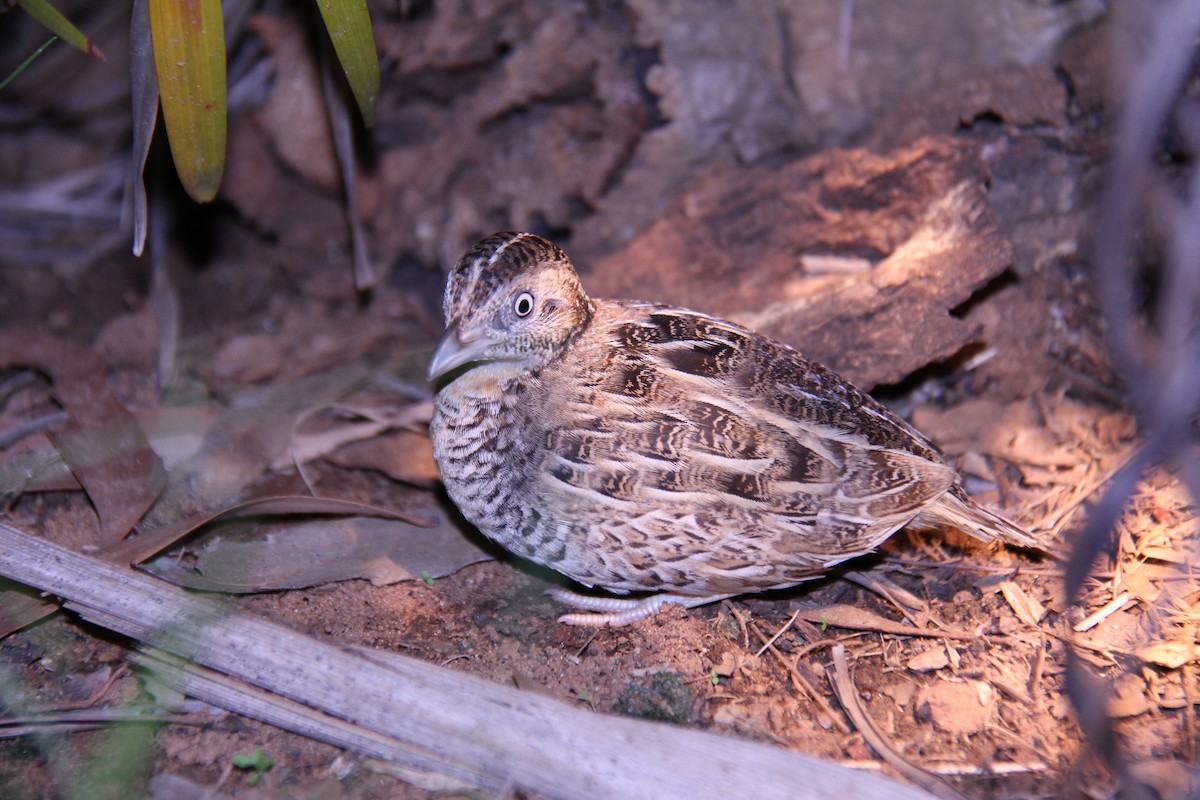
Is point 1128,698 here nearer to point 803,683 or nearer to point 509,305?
point 803,683

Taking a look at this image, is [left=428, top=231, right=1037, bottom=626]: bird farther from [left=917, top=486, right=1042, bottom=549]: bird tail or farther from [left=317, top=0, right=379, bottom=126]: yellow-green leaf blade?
[left=317, top=0, right=379, bottom=126]: yellow-green leaf blade

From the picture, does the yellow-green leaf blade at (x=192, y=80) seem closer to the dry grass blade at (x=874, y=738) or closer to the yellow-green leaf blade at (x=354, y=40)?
the yellow-green leaf blade at (x=354, y=40)

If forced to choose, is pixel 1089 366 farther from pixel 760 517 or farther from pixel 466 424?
pixel 466 424

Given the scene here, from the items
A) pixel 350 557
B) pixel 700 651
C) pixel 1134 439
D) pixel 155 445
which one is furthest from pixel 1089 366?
pixel 155 445

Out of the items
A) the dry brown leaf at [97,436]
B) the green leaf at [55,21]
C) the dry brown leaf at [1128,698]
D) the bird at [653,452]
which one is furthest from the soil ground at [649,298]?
the green leaf at [55,21]

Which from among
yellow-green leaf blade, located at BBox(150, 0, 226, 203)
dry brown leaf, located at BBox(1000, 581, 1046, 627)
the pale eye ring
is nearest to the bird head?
the pale eye ring

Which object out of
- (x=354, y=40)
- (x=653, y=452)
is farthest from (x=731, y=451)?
(x=354, y=40)

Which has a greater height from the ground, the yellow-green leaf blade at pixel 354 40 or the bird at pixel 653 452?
the yellow-green leaf blade at pixel 354 40
